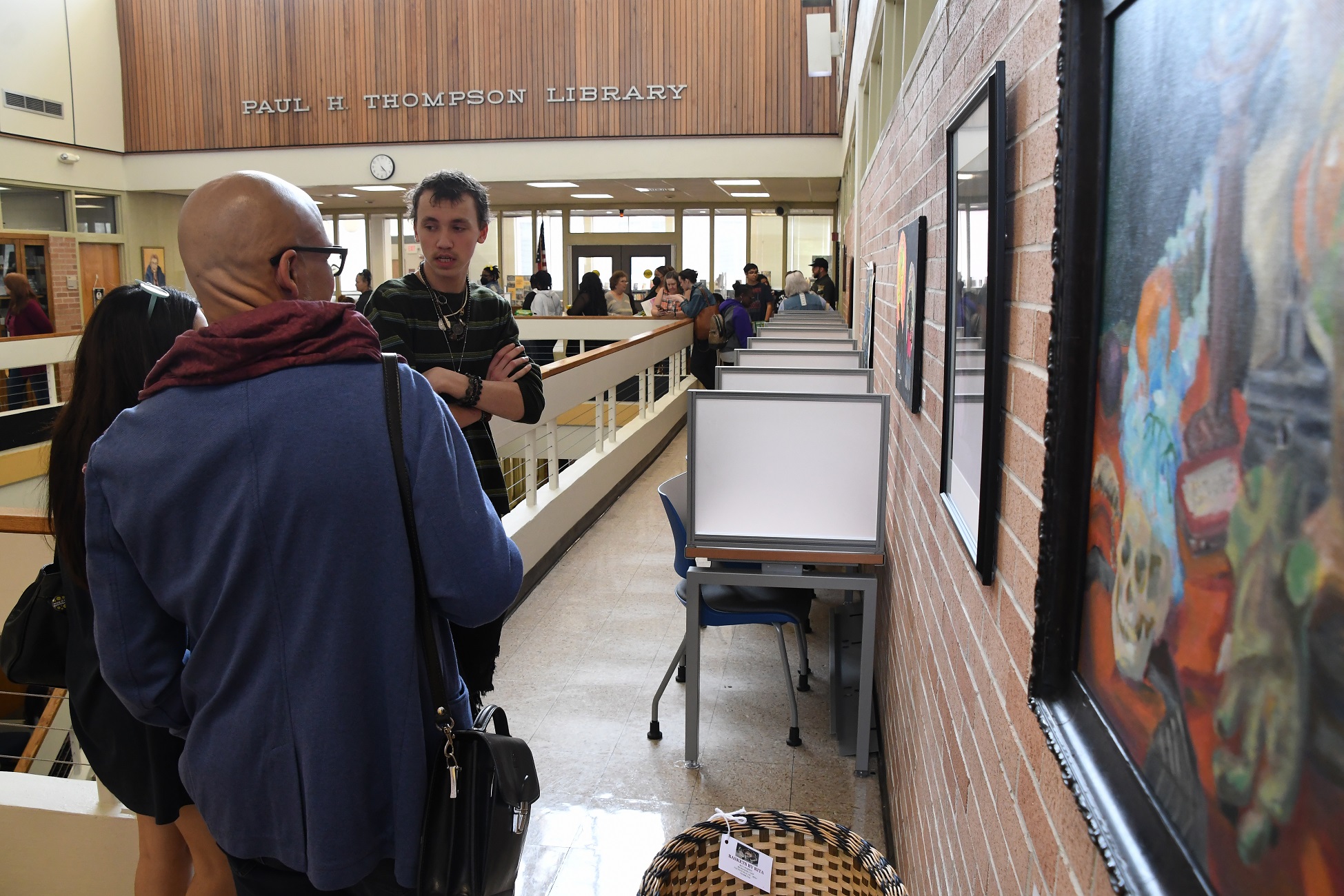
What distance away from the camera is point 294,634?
4.51 ft

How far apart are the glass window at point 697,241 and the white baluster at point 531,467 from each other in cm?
1392

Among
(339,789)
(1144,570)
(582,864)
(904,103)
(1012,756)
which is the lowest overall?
(582,864)

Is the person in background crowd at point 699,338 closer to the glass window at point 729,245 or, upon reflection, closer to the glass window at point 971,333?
the glass window at point 729,245

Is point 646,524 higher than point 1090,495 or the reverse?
the reverse

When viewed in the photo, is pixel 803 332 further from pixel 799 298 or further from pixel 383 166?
pixel 383 166

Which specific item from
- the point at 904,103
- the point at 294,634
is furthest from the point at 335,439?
the point at 904,103

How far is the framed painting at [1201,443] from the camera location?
0.52m

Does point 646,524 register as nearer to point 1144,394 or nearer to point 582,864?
point 582,864

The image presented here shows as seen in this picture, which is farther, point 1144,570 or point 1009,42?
point 1009,42

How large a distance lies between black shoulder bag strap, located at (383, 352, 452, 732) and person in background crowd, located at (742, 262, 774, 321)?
11072mm

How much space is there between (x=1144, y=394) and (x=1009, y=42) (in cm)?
84

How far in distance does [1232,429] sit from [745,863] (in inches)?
63.8

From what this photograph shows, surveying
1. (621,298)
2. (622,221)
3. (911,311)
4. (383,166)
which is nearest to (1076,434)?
(911,311)

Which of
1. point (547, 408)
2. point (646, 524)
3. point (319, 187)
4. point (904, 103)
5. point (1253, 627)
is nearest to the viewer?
point (1253, 627)
